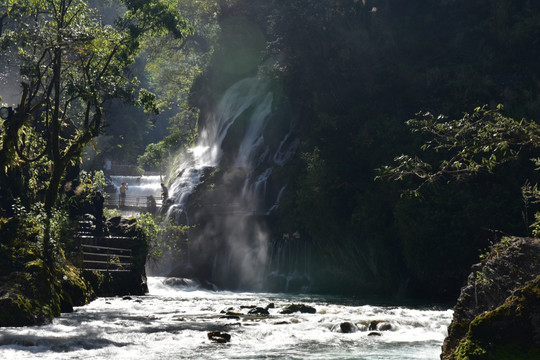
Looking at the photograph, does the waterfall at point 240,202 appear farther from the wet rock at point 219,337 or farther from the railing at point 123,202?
the wet rock at point 219,337

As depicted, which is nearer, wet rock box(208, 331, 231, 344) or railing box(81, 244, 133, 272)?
wet rock box(208, 331, 231, 344)

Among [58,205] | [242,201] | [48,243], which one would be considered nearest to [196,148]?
[242,201]

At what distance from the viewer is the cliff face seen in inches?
223

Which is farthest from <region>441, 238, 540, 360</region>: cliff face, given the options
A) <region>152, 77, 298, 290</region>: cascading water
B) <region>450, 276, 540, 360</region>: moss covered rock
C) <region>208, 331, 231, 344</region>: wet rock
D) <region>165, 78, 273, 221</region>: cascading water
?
<region>165, 78, 273, 221</region>: cascading water

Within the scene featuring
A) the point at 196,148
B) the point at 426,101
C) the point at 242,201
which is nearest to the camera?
the point at 426,101

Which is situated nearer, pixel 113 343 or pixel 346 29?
pixel 113 343

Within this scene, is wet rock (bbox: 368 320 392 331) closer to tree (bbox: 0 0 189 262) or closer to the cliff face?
the cliff face

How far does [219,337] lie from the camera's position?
39.5ft

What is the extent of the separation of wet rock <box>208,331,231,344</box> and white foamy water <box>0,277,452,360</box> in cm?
15

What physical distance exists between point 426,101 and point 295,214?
8.04 m

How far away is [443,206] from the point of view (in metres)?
22.1

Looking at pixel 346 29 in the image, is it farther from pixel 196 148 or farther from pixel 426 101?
pixel 196 148

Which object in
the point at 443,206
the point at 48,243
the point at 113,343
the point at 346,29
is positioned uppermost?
the point at 346,29

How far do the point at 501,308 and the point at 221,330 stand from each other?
8.41 meters
